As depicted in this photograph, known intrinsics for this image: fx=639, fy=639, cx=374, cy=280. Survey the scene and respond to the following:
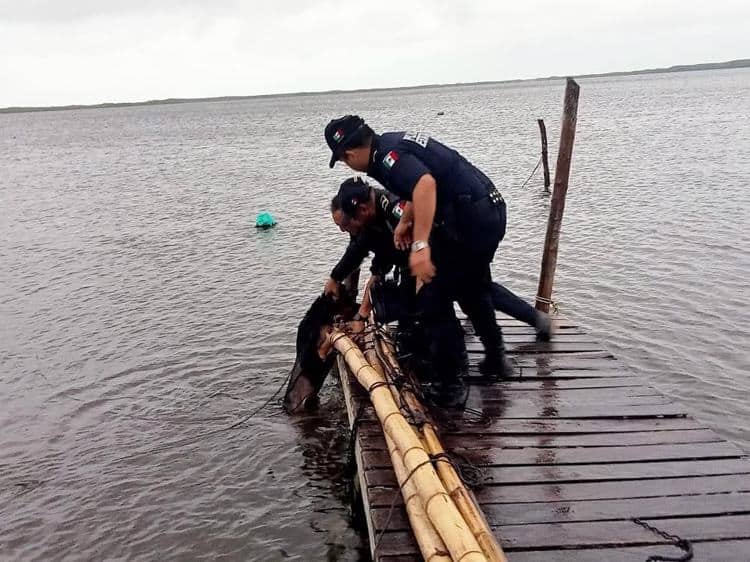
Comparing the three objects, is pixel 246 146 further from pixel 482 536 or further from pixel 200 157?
pixel 482 536

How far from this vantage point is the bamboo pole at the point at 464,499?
3.23 m

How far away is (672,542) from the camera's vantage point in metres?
3.53

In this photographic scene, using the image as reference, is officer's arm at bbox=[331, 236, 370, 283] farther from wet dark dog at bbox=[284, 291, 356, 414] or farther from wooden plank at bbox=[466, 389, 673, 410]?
wooden plank at bbox=[466, 389, 673, 410]

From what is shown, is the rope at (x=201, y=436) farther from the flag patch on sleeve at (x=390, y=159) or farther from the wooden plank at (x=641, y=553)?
the wooden plank at (x=641, y=553)

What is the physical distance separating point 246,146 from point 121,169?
44.5ft

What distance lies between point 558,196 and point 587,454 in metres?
3.99

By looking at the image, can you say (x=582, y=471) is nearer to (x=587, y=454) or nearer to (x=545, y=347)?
(x=587, y=454)

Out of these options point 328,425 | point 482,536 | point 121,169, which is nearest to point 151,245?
point 328,425

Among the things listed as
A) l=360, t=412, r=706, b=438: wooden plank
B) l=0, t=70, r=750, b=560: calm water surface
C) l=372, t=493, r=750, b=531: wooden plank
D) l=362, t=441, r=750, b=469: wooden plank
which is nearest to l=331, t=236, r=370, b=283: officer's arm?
l=360, t=412, r=706, b=438: wooden plank

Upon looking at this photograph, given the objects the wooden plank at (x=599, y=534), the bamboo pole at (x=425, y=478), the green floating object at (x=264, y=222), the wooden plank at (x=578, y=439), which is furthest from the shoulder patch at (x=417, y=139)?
the green floating object at (x=264, y=222)

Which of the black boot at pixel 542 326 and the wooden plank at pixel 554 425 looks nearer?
the wooden plank at pixel 554 425

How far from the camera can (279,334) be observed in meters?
10.5

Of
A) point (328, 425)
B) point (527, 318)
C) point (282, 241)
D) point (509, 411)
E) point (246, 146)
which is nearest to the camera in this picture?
point (509, 411)

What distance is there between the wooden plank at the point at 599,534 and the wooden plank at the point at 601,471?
0.47 m
